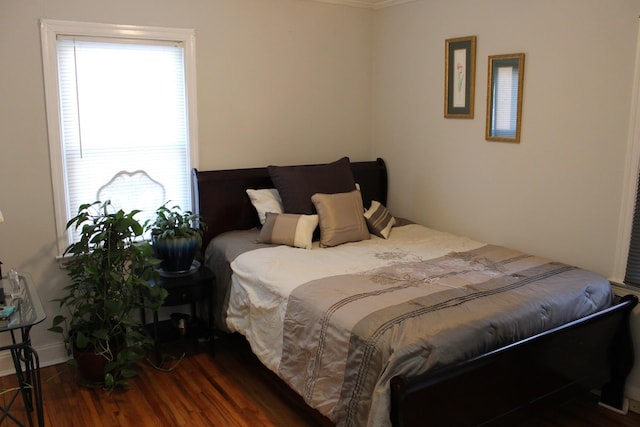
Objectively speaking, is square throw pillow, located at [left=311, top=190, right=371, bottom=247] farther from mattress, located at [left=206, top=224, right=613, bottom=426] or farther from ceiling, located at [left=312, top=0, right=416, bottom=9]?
ceiling, located at [left=312, top=0, right=416, bottom=9]

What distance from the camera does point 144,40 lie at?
354 centimetres

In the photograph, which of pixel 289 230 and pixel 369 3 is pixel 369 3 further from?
pixel 289 230

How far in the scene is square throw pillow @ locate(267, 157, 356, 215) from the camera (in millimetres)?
3713

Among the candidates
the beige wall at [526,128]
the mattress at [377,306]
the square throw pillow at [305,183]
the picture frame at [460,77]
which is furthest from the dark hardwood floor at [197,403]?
the picture frame at [460,77]

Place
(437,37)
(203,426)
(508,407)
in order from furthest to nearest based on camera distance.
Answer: (437,37) < (203,426) < (508,407)

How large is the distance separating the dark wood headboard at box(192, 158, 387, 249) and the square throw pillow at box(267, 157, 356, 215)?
0.17 meters

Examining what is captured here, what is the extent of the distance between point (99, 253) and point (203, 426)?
1092 millimetres

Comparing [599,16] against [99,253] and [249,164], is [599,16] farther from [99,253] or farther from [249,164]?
[99,253]

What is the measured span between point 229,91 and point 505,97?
5.81 ft

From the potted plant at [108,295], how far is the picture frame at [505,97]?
219 centimetres

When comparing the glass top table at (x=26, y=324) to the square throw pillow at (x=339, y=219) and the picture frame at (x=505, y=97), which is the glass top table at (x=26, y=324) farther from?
the picture frame at (x=505, y=97)

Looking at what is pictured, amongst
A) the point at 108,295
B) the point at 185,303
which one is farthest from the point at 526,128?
the point at 108,295

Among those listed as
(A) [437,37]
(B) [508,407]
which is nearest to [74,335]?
(B) [508,407]

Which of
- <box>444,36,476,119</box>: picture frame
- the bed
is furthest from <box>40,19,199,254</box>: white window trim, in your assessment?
<box>444,36,476,119</box>: picture frame
